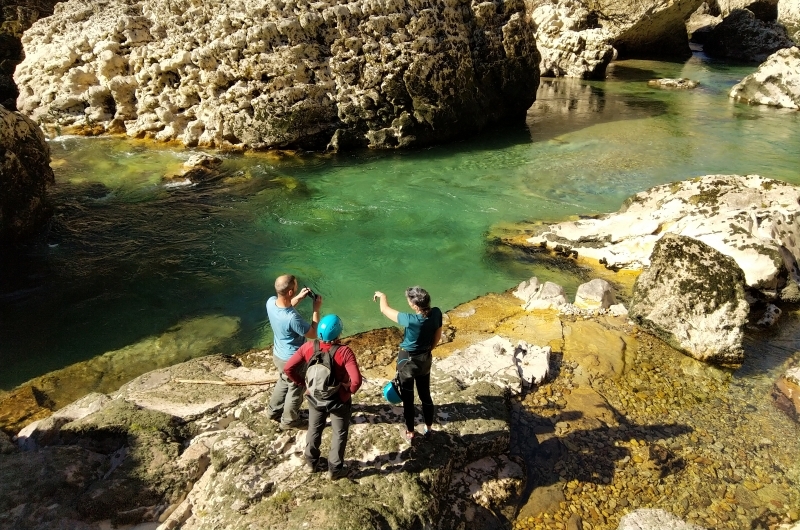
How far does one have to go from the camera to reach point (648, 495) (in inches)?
186

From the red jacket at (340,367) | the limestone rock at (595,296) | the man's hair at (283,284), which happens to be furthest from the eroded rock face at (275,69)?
the red jacket at (340,367)

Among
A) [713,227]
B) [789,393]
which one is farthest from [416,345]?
[713,227]

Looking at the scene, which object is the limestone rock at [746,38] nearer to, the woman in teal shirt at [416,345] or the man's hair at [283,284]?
the woman in teal shirt at [416,345]

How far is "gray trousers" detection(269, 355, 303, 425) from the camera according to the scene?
14.9 ft

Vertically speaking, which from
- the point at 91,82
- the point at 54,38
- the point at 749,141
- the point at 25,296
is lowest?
the point at 749,141

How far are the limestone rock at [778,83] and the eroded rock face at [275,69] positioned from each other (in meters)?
10.5

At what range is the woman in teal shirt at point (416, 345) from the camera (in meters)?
4.44

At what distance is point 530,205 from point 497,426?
8.27 meters

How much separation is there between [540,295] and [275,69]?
10539mm

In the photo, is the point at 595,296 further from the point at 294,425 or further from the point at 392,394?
the point at 294,425

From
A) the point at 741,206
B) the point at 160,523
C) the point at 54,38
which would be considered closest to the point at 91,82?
the point at 54,38

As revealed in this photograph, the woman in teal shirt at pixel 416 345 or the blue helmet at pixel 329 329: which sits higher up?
the blue helmet at pixel 329 329

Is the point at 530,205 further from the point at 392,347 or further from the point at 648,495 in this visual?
the point at 648,495

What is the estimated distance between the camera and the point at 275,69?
1488cm
